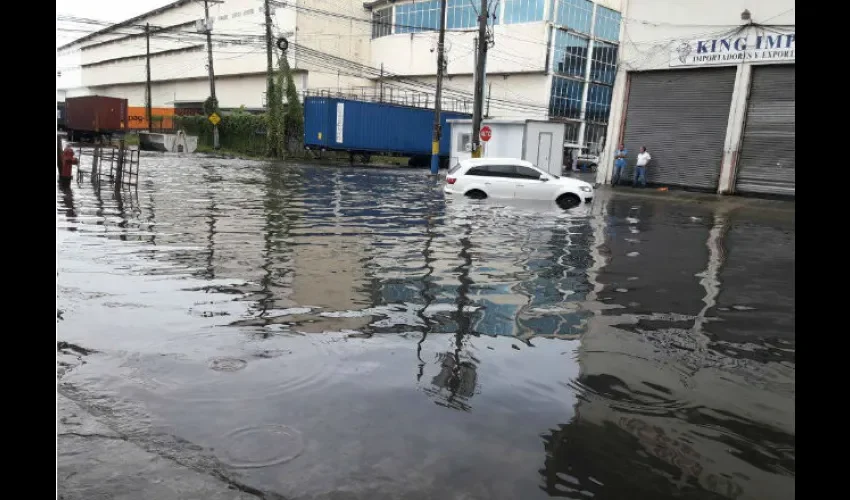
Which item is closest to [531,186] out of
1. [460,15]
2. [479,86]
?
[479,86]

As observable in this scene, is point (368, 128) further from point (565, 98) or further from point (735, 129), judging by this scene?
point (735, 129)

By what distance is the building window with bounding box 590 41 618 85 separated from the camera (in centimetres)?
6022

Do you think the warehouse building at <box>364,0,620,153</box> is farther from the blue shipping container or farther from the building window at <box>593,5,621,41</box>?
the blue shipping container

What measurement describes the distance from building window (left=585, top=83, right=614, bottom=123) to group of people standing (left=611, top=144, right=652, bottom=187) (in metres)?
35.4

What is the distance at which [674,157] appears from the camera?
25859mm

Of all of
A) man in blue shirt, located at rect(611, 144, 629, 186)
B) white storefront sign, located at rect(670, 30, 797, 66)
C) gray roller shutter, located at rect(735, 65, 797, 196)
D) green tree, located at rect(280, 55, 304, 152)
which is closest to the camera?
white storefront sign, located at rect(670, 30, 797, 66)

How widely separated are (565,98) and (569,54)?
379cm

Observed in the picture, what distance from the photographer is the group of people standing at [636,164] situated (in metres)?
26.2

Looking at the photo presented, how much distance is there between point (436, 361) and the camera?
5438 millimetres

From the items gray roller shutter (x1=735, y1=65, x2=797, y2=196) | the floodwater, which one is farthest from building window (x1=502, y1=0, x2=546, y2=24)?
the floodwater

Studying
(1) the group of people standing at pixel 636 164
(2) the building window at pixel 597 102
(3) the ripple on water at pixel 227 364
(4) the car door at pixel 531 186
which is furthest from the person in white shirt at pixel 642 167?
(2) the building window at pixel 597 102
